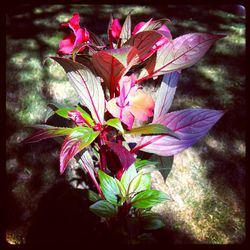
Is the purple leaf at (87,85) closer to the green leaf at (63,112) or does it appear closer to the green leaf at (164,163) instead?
the green leaf at (63,112)

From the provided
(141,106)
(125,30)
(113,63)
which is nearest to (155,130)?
(141,106)

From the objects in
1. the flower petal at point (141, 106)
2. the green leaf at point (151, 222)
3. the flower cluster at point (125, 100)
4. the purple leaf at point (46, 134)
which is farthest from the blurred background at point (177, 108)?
the purple leaf at point (46, 134)

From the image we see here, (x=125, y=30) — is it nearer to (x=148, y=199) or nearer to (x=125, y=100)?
(x=125, y=100)

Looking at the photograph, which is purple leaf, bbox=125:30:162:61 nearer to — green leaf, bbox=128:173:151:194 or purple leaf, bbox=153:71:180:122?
purple leaf, bbox=153:71:180:122

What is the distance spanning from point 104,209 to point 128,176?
0.15m

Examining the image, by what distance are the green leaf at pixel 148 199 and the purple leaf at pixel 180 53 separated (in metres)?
0.41

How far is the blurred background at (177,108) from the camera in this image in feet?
5.92

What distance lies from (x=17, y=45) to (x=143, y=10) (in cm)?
131

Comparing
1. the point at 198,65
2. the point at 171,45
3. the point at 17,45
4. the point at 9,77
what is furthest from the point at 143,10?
the point at 171,45

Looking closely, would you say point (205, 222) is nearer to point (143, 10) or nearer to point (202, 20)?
point (202, 20)

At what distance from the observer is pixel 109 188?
42.9 inches

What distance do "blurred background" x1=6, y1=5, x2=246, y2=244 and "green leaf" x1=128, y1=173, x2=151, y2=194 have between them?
46cm

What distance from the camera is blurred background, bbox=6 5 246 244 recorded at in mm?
1804

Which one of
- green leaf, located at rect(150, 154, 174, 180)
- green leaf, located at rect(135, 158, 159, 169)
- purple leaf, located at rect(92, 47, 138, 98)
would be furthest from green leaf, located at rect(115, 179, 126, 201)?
purple leaf, located at rect(92, 47, 138, 98)
